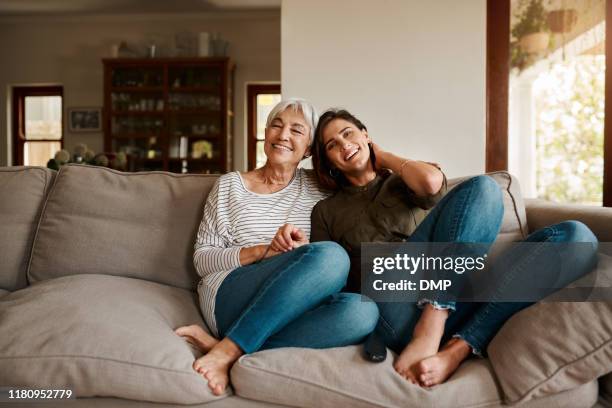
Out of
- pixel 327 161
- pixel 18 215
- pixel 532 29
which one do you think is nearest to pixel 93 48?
pixel 532 29

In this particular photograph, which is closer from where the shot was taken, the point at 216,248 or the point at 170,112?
the point at 216,248

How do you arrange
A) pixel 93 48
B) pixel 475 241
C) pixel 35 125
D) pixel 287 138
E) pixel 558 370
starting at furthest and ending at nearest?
pixel 35 125 → pixel 93 48 → pixel 287 138 → pixel 475 241 → pixel 558 370

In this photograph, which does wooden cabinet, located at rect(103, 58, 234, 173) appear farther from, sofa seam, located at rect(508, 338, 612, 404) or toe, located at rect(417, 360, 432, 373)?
sofa seam, located at rect(508, 338, 612, 404)

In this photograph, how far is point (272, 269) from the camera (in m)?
1.38

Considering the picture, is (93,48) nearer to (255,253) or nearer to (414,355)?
(255,253)

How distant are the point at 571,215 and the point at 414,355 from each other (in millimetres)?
725

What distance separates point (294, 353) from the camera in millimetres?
1232

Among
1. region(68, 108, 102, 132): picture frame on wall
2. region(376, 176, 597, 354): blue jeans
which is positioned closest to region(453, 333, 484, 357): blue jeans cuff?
region(376, 176, 597, 354): blue jeans

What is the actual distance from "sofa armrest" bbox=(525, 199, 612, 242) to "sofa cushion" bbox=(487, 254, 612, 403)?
369mm

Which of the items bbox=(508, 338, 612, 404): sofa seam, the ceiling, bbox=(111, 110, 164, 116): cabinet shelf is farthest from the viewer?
bbox=(111, 110, 164, 116): cabinet shelf

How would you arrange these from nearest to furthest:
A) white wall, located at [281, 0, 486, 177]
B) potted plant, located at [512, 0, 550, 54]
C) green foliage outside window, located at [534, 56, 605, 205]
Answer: green foliage outside window, located at [534, 56, 605, 205] → potted plant, located at [512, 0, 550, 54] → white wall, located at [281, 0, 486, 177]

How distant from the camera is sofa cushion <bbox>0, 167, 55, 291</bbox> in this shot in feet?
5.83

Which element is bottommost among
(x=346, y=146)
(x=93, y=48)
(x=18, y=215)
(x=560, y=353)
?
(x=560, y=353)

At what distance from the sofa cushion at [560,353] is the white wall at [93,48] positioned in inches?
214
